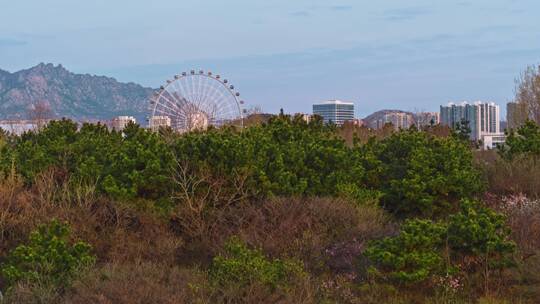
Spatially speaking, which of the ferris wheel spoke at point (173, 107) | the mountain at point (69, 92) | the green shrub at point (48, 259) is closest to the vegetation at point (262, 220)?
the green shrub at point (48, 259)

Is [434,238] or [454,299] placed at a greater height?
[434,238]

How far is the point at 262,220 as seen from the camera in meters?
11.0

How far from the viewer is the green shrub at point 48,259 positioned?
31.0 feet

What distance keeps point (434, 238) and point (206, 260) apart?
316cm

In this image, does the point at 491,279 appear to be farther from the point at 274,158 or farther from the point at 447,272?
the point at 274,158

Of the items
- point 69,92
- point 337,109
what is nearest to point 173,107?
point 337,109

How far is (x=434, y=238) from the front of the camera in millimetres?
9562

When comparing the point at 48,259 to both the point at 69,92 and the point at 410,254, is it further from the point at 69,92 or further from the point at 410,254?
the point at 69,92

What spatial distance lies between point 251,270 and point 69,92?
467 feet

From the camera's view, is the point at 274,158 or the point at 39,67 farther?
the point at 39,67

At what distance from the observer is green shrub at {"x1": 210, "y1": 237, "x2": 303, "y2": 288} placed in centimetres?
877

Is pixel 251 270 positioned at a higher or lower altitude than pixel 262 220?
lower

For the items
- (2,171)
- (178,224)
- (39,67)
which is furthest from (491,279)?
(39,67)

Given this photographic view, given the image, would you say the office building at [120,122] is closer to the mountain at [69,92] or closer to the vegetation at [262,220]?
the vegetation at [262,220]
